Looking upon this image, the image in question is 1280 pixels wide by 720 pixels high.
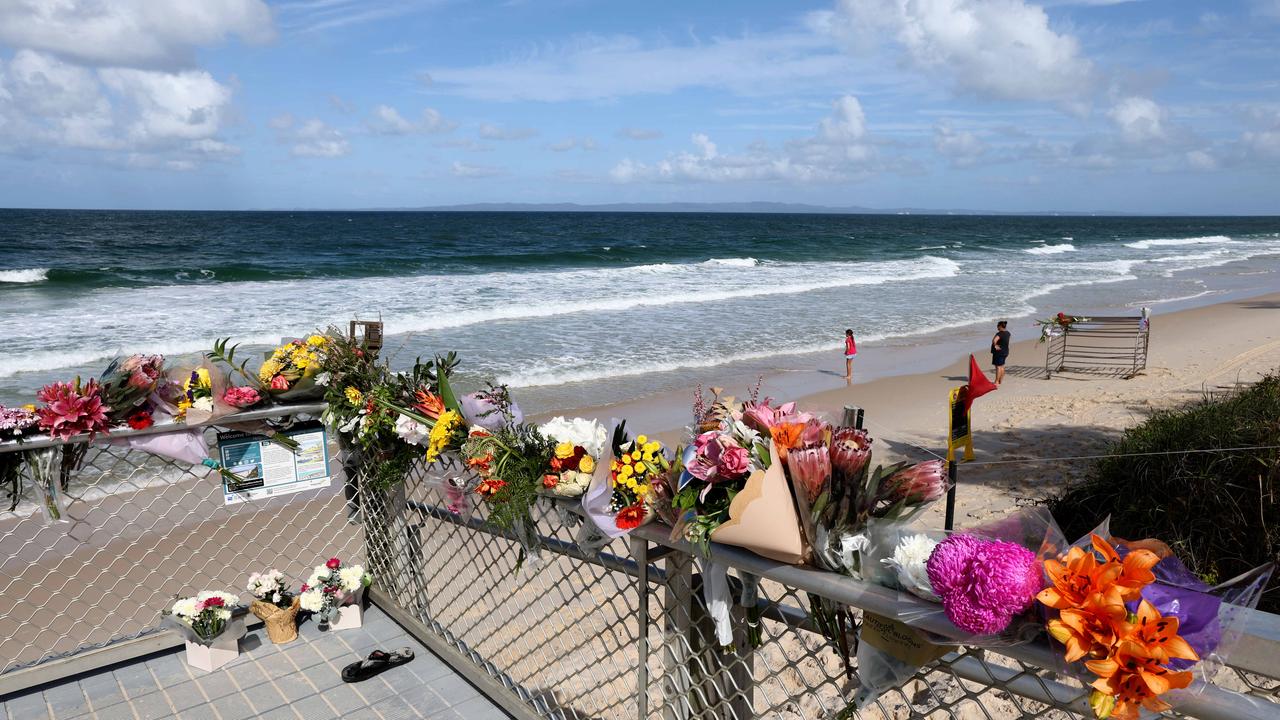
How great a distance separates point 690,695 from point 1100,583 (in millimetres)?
1465

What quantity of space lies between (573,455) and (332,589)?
2435mm

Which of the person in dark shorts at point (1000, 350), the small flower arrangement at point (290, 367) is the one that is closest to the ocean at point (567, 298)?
the small flower arrangement at point (290, 367)

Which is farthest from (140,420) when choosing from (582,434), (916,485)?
(916,485)

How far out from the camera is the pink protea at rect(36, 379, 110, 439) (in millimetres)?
3504

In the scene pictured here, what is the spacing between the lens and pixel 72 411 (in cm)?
353

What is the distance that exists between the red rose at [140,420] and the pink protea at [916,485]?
321 cm

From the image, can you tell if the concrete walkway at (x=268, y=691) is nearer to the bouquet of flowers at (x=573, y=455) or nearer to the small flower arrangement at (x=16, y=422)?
the small flower arrangement at (x=16, y=422)

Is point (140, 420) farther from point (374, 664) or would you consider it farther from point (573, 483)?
point (573, 483)

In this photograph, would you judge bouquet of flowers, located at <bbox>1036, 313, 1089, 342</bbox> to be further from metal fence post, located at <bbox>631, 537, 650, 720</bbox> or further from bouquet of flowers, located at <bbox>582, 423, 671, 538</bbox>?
bouquet of flowers, located at <bbox>582, 423, 671, 538</bbox>

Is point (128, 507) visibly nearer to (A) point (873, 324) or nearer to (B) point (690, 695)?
(B) point (690, 695)

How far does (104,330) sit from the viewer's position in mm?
21297

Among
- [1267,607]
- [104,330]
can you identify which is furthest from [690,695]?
[104,330]

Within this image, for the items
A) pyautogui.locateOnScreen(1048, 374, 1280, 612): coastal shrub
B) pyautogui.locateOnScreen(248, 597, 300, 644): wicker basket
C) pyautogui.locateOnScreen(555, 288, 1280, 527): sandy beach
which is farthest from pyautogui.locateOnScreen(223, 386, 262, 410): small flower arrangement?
pyautogui.locateOnScreen(555, 288, 1280, 527): sandy beach

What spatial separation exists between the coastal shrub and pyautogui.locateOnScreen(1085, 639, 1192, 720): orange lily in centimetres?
436
